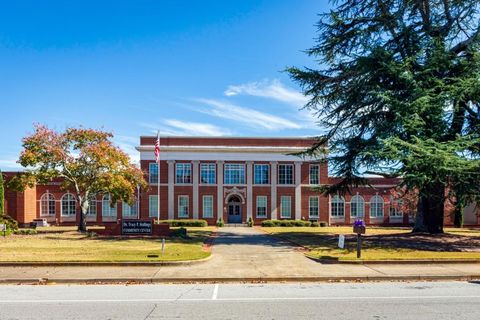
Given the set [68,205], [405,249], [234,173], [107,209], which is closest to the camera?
[405,249]

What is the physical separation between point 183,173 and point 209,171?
289cm

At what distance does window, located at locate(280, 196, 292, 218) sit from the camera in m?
48.8

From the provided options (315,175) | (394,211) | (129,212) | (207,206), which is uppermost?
(315,175)

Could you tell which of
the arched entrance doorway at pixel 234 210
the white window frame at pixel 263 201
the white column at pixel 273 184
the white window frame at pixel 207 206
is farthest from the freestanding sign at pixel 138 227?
the white column at pixel 273 184

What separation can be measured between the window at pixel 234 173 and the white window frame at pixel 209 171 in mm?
1261

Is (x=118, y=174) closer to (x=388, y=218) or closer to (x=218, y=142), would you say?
(x=218, y=142)

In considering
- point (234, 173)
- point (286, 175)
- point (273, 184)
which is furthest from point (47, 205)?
point (286, 175)

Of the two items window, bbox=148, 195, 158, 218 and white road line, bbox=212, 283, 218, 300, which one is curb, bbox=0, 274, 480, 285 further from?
window, bbox=148, 195, 158, 218

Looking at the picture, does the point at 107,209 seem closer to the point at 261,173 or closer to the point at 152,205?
the point at 152,205

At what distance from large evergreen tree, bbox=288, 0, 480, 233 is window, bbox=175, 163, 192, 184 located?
22363mm

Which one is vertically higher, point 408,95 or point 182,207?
point 408,95

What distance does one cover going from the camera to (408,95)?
2292 cm

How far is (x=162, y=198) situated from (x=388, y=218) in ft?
84.9

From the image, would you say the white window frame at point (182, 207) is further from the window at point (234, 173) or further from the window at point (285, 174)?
the window at point (285, 174)
